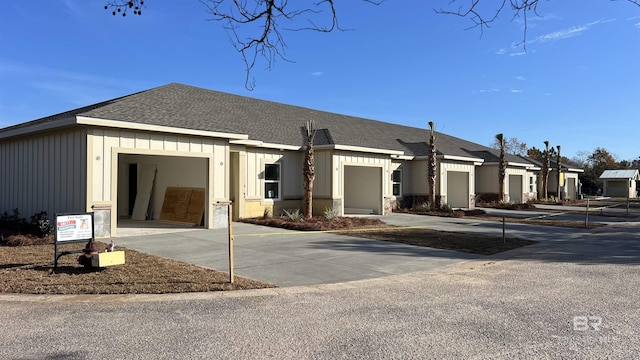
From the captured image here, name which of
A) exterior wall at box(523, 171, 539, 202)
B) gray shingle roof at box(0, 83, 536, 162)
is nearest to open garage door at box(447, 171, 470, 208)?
gray shingle roof at box(0, 83, 536, 162)

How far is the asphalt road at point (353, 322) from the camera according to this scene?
4555 mm

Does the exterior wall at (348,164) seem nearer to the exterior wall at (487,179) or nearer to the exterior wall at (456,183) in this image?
the exterior wall at (456,183)

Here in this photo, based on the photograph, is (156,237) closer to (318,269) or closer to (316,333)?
(318,269)

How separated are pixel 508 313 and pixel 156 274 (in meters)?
5.81

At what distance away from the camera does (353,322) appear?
551cm

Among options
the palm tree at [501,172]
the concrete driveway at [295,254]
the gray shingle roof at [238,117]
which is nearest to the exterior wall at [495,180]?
the palm tree at [501,172]

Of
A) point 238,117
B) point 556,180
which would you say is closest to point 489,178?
point 556,180

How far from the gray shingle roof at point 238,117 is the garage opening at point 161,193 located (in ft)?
6.39

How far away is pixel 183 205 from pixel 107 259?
30.8ft

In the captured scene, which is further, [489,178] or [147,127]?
[489,178]

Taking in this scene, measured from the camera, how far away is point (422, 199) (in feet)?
88.9

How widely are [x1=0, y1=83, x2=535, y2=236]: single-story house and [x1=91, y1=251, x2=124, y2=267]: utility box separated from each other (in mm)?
4854

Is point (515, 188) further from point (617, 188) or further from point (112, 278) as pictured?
point (617, 188)

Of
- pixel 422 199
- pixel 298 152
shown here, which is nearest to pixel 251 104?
pixel 298 152
